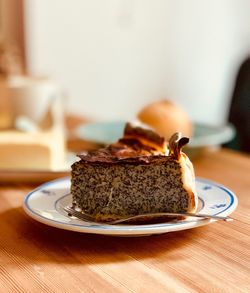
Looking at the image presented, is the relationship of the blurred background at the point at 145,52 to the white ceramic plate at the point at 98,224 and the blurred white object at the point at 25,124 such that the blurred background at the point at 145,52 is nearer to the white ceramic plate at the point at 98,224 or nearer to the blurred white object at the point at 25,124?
the blurred white object at the point at 25,124

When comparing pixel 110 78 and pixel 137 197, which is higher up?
pixel 137 197

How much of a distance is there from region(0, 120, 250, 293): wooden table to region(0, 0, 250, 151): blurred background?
8.30 ft

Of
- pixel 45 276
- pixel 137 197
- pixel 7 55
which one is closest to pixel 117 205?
pixel 137 197

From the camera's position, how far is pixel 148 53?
3422 millimetres

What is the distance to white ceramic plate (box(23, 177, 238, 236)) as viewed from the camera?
0.60 meters

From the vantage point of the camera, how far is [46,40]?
3096mm

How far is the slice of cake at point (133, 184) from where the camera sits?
65cm

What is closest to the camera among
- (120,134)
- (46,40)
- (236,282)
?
(236,282)

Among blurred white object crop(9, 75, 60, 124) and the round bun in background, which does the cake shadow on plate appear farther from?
blurred white object crop(9, 75, 60, 124)

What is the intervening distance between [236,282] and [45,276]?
0.20 m

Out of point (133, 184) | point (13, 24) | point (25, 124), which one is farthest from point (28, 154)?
point (13, 24)

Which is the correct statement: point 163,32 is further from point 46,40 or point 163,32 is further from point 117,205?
point 117,205

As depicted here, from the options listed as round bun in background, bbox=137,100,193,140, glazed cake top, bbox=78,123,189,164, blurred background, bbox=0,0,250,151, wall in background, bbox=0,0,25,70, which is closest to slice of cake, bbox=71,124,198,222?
glazed cake top, bbox=78,123,189,164

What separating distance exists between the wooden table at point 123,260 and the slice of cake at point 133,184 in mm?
40
